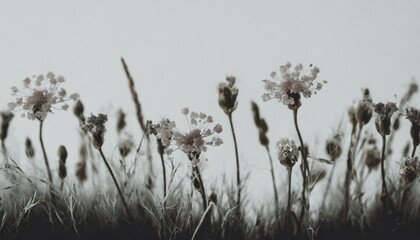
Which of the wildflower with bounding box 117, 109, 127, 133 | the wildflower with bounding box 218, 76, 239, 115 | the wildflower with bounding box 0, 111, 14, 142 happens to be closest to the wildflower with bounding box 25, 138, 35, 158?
the wildflower with bounding box 0, 111, 14, 142

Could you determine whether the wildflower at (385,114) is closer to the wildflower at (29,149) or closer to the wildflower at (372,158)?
the wildflower at (372,158)

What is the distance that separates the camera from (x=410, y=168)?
57 cm

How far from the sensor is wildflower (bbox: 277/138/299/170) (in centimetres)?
54

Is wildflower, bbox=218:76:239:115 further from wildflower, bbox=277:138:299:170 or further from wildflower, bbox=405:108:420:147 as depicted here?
wildflower, bbox=405:108:420:147

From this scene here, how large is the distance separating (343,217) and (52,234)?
0.34m

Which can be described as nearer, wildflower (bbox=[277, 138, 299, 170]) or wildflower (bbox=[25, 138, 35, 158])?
wildflower (bbox=[277, 138, 299, 170])

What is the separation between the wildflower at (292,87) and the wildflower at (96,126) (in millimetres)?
163

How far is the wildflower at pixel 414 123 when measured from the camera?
0.58 metres

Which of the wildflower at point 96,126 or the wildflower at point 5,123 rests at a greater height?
the wildflower at point 5,123

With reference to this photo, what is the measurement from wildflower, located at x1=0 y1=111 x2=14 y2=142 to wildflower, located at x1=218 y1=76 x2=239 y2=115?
0.26m

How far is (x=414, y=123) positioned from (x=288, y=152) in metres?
0.15

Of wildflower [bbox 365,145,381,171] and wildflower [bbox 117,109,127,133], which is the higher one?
wildflower [bbox 117,109,127,133]

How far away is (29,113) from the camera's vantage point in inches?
21.2

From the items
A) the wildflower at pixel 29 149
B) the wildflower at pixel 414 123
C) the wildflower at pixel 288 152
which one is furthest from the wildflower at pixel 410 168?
the wildflower at pixel 29 149
